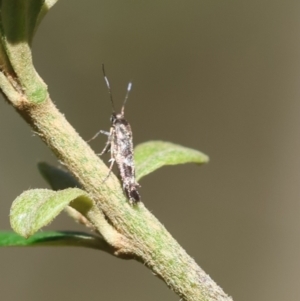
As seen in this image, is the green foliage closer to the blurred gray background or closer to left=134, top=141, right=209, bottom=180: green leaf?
left=134, top=141, right=209, bottom=180: green leaf

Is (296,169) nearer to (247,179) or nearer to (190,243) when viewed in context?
(247,179)

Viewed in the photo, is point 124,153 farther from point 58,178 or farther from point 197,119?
point 197,119

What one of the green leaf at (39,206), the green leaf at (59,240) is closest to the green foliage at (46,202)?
the green leaf at (39,206)

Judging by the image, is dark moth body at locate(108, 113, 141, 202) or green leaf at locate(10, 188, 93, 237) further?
dark moth body at locate(108, 113, 141, 202)

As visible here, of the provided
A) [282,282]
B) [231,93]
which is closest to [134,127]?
[231,93]

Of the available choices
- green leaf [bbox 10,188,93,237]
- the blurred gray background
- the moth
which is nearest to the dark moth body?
the moth
